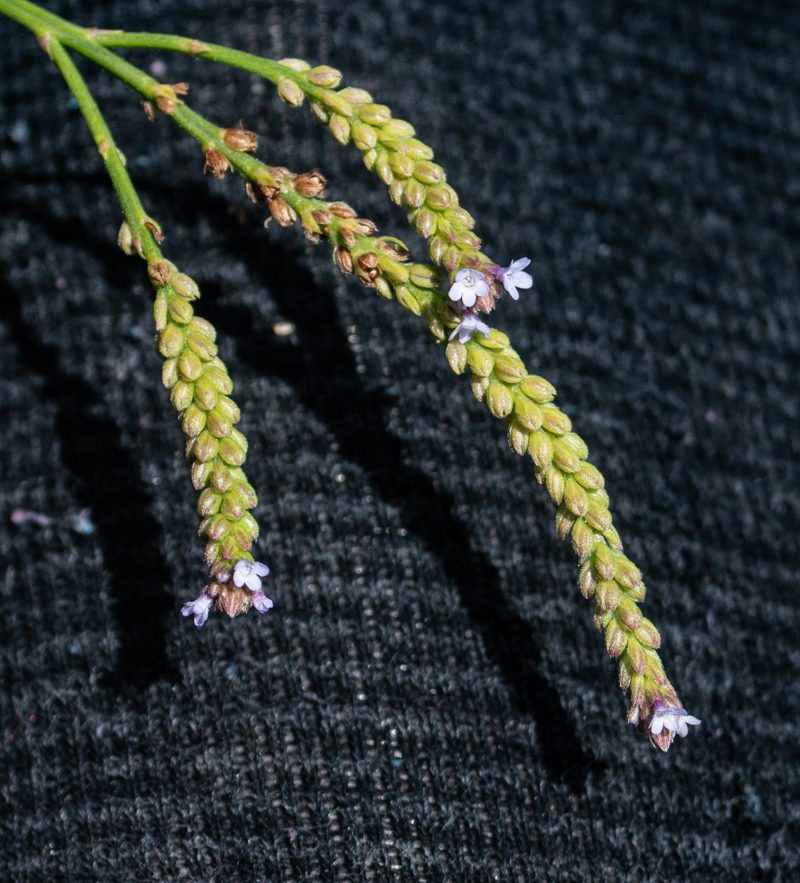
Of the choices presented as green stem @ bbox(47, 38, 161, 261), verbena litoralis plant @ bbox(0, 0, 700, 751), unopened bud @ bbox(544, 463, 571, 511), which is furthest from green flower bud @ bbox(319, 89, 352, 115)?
unopened bud @ bbox(544, 463, 571, 511)

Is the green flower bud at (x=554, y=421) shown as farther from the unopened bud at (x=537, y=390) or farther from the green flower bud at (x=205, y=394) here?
the green flower bud at (x=205, y=394)

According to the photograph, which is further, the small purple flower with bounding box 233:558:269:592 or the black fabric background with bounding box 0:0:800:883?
the black fabric background with bounding box 0:0:800:883

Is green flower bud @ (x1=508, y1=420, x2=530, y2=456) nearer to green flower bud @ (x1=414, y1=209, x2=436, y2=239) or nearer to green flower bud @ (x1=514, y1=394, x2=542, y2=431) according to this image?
green flower bud @ (x1=514, y1=394, x2=542, y2=431)

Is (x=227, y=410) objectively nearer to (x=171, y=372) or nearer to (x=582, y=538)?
(x=171, y=372)

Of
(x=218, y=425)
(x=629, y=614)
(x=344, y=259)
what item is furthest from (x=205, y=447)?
(x=629, y=614)

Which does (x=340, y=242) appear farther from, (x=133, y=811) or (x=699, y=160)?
A: (x=699, y=160)

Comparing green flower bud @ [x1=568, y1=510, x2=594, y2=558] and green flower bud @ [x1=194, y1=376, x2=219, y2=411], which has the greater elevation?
green flower bud @ [x1=194, y1=376, x2=219, y2=411]

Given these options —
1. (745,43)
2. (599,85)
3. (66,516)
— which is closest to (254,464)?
(66,516)
